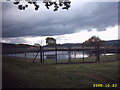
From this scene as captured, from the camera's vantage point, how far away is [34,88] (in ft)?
25.7

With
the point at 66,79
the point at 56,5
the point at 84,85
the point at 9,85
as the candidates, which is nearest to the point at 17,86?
the point at 9,85

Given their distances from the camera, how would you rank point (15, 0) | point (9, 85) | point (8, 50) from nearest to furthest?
point (15, 0)
point (9, 85)
point (8, 50)

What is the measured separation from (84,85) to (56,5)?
5.76 m

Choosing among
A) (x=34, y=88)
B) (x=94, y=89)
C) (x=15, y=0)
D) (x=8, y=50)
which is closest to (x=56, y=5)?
(x=15, y=0)

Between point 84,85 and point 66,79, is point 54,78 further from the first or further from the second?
point 84,85

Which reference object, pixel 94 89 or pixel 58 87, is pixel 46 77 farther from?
pixel 94 89

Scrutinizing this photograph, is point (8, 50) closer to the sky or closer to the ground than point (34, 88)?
closer to the sky

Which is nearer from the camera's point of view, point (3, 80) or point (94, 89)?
point (3, 80)

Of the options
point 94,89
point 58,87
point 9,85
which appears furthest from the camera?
point 94,89

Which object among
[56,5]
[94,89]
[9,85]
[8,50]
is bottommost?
[94,89]

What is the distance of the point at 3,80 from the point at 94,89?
5401 mm

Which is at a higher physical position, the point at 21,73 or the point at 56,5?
the point at 56,5

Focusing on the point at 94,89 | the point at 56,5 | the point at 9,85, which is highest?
the point at 56,5

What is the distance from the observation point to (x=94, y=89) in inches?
356
